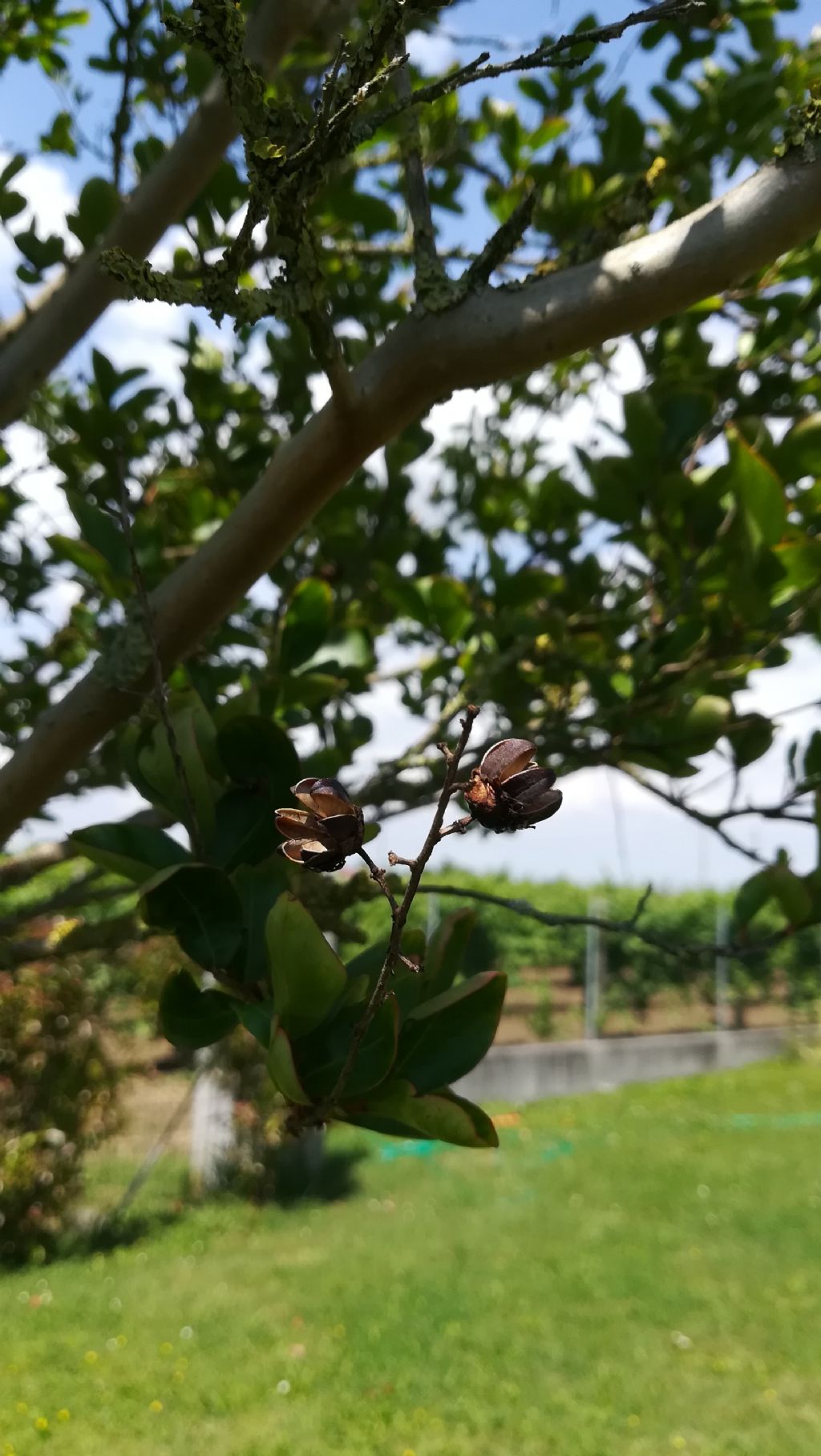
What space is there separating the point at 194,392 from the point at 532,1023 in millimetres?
14912

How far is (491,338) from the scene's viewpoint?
0.95 meters

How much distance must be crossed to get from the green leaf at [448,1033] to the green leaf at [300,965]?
0.08 m

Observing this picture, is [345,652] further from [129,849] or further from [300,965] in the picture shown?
[300,965]

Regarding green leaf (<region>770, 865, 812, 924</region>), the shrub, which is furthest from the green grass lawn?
green leaf (<region>770, 865, 812, 924</region>)

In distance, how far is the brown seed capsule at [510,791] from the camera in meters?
→ 0.62

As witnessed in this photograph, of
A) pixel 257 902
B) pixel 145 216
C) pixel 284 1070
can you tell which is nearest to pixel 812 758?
pixel 257 902

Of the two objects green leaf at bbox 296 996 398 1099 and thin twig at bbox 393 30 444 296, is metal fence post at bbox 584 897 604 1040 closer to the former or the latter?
thin twig at bbox 393 30 444 296

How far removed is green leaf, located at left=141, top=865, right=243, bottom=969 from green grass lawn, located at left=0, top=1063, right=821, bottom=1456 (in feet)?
15.7

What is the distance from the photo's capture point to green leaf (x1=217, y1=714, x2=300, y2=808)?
1030mm

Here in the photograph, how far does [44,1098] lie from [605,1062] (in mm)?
8753

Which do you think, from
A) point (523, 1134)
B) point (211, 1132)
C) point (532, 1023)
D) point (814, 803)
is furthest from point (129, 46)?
point (532, 1023)

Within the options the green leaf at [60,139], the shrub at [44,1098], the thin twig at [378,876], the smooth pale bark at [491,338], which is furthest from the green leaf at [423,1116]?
the shrub at [44,1098]

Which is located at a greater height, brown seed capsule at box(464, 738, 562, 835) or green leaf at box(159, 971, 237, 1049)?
brown seed capsule at box(464, 738, 562, 835)

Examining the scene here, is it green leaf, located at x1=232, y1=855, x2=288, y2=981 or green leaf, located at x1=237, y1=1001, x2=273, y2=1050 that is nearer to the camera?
green leaf, located at x1=237, y1=1001, x2=273, y2=1050
